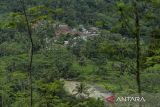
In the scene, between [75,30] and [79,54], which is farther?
[75,30]

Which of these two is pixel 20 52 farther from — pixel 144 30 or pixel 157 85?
pixel 144 30

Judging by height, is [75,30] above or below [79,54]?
above

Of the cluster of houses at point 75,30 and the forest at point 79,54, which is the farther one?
the cluster of houses at point 75,30

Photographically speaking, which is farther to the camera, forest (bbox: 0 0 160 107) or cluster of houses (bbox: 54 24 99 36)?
→ cluster of houses (bbox: 54 24 99 36)

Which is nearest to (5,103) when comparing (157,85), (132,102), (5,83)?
(5,83)

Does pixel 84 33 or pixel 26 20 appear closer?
pixel 26 20
